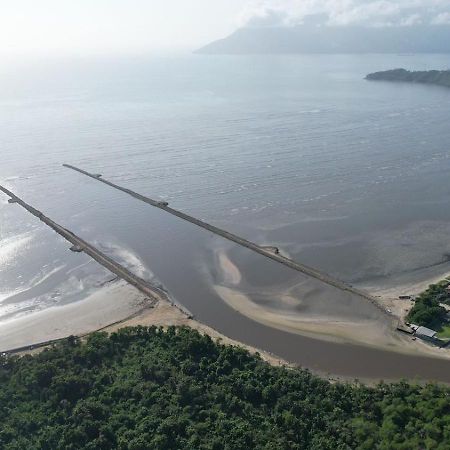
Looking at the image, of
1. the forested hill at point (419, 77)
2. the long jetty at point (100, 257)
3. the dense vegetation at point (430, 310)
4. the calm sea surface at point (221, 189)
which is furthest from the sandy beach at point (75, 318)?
the forested hill at point (419, 77)

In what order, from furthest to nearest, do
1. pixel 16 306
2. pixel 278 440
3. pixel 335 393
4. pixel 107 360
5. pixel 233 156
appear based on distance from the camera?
1. pixel 233 156
2. pixel 16 306
3. pixel 107 360
4. pixel 335 393
5. pixel 278 440

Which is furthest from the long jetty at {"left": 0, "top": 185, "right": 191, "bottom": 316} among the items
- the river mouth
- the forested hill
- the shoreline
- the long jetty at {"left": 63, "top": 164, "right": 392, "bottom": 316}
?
the forested hill

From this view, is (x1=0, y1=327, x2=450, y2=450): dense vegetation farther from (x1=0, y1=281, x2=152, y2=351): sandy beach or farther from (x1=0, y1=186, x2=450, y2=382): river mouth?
(x1=0, y1=281, x2=152, y2=351): sandy beach

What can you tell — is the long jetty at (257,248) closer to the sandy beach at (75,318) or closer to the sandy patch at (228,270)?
the sandy patch at (228,270)

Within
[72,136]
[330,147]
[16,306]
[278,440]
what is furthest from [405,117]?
[278,440]

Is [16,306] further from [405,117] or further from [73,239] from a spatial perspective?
[405,117]

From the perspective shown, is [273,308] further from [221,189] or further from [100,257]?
[221,189]

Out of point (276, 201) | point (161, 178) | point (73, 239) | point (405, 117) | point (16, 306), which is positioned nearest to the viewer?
point (16, 306)
